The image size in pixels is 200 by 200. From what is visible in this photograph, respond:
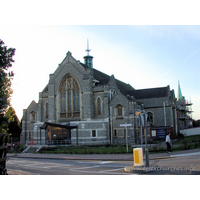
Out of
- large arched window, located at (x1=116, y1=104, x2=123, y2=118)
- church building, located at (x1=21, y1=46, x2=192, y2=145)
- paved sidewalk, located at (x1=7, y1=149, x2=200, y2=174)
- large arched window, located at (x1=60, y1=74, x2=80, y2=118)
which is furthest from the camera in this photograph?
large arched window, located at (x1=60, y1=74, x2=80, y2=118)

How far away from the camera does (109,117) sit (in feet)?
135

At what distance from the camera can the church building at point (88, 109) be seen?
39375 mm

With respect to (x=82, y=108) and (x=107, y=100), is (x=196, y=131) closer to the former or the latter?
(x=107, y=100)

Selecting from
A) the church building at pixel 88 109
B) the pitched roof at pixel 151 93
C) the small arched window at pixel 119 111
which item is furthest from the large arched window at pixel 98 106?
the pitched roof at pixel 151 93

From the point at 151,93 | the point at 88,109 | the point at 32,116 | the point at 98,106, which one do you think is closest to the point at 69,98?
the point at 88,109

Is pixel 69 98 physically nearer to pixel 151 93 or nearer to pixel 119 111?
pixel 119 111

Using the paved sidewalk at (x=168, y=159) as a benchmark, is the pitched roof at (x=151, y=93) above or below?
above

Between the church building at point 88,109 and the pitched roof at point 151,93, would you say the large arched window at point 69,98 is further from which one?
the pitched roof at point 151,93

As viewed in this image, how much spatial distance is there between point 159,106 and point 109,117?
10438 mm

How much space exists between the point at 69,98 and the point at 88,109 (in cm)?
503

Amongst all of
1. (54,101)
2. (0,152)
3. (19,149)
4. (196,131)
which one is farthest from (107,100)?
(0,152)

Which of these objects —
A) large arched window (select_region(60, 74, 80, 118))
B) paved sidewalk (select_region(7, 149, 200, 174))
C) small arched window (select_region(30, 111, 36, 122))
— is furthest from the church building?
paved sidewalk (select_region(7, 149, 200, 174))

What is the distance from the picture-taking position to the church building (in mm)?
39375

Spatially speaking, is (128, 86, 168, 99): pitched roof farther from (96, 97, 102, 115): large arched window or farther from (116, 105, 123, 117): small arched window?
(96, 97, 102, 115): large arched window
